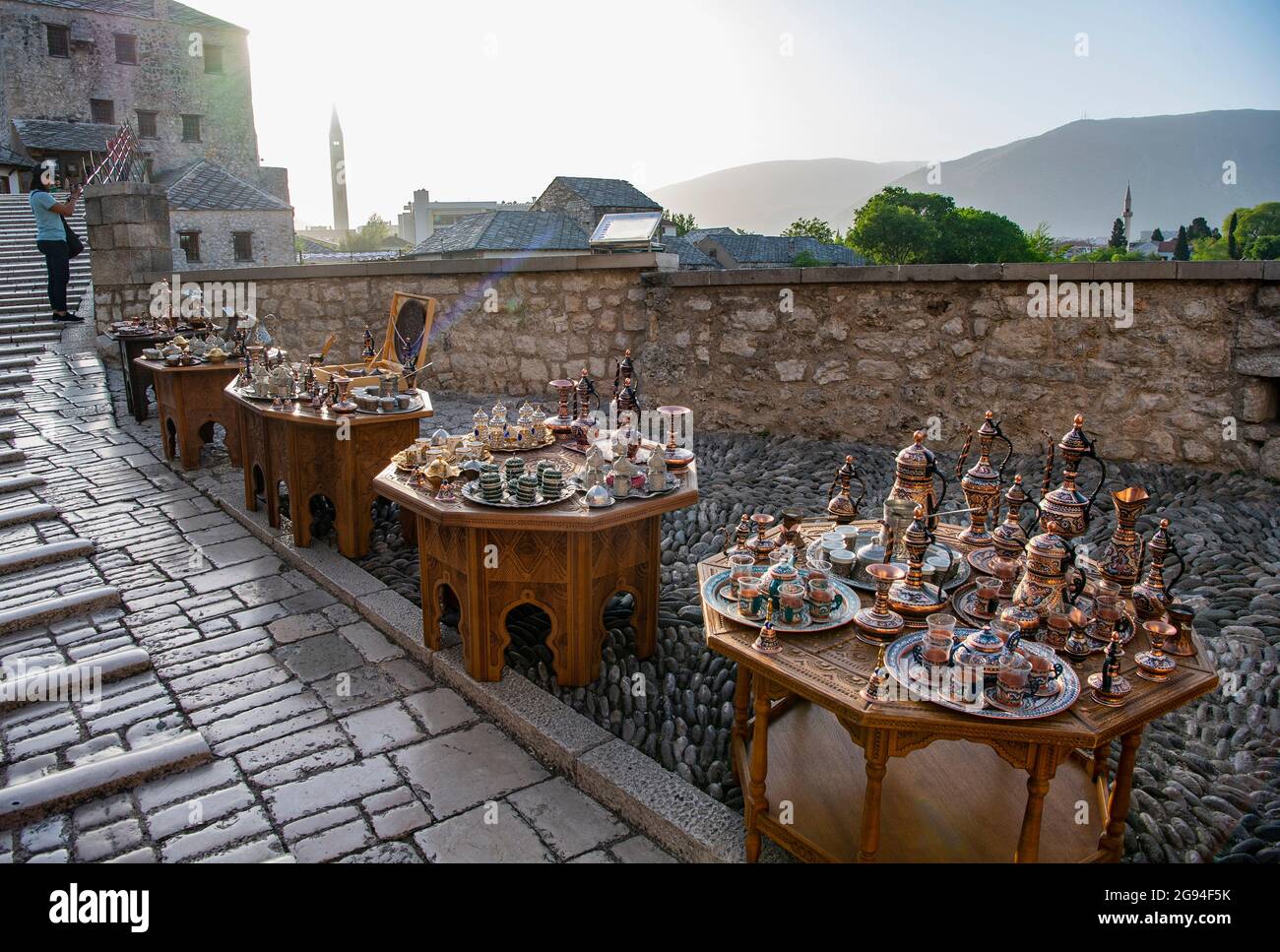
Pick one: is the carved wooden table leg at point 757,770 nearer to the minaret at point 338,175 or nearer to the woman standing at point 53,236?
the woman standing at point 53,236

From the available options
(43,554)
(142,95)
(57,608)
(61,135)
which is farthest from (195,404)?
(142,95)

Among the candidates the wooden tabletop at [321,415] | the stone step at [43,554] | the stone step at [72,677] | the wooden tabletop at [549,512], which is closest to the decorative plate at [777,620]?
the wooden tabletop at [549,512]

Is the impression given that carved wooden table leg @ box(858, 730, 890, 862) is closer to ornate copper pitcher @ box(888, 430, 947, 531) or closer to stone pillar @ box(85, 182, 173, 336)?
ornate copper pitcher @ box(888, 430, 947, 531)

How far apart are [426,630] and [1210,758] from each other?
3371 millimetres

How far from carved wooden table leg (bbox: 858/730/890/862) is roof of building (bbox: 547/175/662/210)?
1456 inches

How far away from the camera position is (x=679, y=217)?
223 feet

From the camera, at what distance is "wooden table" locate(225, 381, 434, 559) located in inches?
206

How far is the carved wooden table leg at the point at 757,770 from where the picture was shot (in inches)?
103

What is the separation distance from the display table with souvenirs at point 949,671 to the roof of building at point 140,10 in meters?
47.6

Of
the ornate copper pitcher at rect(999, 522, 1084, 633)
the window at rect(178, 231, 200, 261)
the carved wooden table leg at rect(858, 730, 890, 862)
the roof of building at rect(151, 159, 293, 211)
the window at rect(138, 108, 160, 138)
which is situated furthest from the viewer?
the window at rect(138, 108, 160, 138)

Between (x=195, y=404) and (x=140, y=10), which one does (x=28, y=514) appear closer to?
(x=195, y=404)

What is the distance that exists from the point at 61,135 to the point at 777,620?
147ft

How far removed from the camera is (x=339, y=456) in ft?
17.4

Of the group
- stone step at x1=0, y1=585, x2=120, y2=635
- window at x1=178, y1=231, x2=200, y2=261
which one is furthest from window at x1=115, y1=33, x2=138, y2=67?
stone step at x1=0, y1=585, x2=120, y2=635
